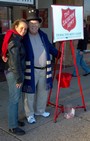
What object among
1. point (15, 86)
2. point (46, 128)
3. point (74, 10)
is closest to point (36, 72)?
point (15, 86)

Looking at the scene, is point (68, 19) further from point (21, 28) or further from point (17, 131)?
point (17, 131)

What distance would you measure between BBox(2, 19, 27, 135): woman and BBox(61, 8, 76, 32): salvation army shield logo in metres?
0.84

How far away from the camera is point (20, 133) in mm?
4121

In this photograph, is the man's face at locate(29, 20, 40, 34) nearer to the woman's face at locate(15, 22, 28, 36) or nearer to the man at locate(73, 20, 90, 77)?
the woman's face at locate(15, 22, 28, 36)

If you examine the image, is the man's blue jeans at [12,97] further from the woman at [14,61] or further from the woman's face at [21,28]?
the woman's face at [21,28]

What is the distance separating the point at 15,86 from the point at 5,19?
11.9ft

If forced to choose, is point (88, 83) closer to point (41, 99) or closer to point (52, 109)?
point (52, 109)

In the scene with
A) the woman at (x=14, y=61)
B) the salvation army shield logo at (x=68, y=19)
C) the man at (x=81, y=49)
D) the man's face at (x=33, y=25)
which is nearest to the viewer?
the woman at (x=14, y=61)

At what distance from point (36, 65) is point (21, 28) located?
689 millimetres

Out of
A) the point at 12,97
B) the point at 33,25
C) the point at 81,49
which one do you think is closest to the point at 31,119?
the point at 12,97

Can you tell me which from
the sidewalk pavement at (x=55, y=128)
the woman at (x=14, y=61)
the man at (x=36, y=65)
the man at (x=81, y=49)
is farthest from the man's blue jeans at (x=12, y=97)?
the man at (x=81, y=49)

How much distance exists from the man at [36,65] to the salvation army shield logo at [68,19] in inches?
16.5

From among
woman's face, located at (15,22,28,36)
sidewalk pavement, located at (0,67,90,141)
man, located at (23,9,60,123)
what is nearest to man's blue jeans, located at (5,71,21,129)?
sidewalk pavement, located at (0,67,90,141)

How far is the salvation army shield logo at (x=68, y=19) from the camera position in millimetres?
4551
